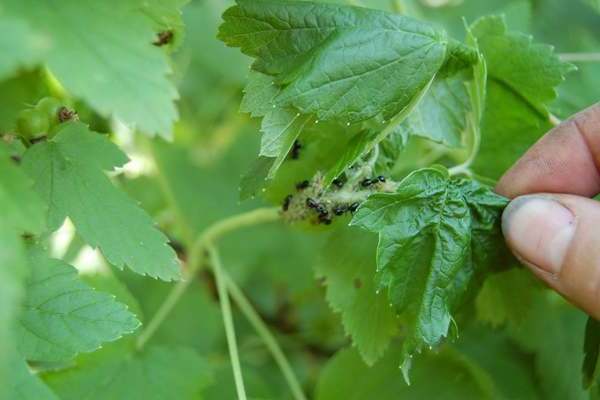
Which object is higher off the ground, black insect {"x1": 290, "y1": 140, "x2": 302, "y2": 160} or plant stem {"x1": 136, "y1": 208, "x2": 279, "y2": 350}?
black insect {"x1": 290, "y1": 140, "x2": 302, "y2": 160}

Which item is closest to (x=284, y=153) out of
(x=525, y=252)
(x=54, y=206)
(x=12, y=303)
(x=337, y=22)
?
(x=337, y=22)

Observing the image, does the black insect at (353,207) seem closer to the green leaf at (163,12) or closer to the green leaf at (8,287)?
the green leaf at (163,12)

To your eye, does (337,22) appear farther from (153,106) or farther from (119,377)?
(119,377)

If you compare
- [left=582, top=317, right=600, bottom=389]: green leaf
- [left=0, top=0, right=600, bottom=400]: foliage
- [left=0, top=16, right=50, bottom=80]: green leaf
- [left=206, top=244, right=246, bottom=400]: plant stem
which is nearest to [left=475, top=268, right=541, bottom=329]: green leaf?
[left=0, top=0, right=600, bottom=400]: foliage

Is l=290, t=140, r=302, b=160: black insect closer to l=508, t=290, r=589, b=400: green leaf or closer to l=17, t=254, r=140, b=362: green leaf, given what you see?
l=17, t=254, r=140, b=362: green leaf

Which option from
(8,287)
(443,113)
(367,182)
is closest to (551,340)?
(443,113)

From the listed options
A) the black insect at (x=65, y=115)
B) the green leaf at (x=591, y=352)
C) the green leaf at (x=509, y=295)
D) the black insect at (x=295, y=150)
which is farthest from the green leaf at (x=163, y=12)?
the green leaf at (x=591, y=352)
